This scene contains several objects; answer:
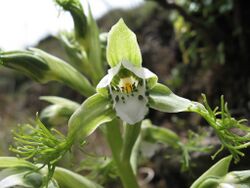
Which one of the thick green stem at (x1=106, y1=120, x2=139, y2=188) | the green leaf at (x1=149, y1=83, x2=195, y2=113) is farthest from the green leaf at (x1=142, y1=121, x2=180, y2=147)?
the green leaf at (x1=149, y1=83, x2=195, y2=113)

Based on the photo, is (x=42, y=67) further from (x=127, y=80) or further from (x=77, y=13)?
(x=127, y=80)

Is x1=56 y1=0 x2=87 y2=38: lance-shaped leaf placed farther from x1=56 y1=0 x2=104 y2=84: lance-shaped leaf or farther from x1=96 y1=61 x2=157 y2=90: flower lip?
x1=96 y1=61 x2=157 y2=90: flower lip

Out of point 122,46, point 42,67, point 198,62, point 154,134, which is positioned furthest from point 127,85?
point 198,62

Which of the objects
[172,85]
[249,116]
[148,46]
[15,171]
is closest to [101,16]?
[148,46]

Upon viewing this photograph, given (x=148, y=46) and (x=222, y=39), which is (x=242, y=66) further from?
(x=148, y=46)

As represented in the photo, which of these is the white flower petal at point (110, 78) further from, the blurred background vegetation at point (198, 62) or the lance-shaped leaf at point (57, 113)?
the blurred background vegetation at point (198, 62)

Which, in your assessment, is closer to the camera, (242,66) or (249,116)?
(249,116)

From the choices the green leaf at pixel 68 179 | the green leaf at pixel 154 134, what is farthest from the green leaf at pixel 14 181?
the green leaf at pixel 154 134
